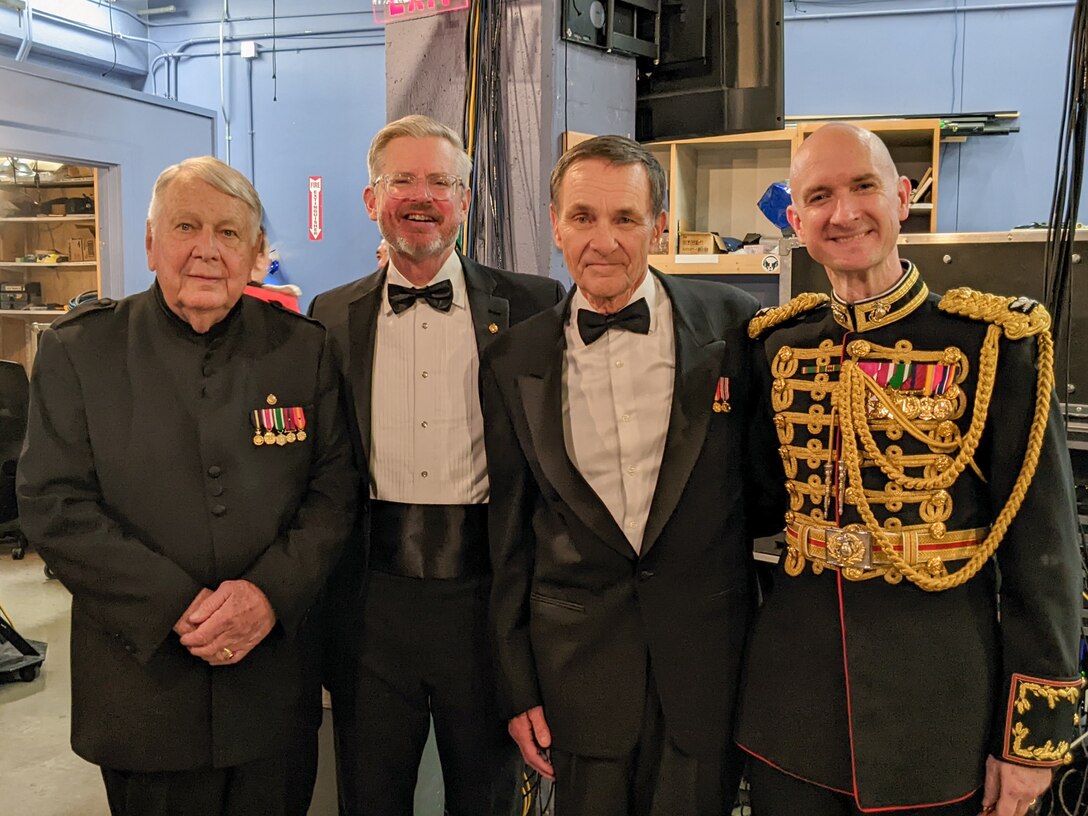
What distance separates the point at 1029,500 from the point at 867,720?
382mm

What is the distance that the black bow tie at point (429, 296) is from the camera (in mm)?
1863

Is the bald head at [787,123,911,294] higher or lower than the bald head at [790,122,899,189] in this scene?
lower

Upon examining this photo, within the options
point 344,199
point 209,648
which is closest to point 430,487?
point 209,648

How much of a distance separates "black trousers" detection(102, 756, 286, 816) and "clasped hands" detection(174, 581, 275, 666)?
211 millimetres

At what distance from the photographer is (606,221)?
1569 millimetres

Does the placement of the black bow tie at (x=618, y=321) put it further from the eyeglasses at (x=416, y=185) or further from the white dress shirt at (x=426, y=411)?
the eyeglasses at (x=416, y=185)

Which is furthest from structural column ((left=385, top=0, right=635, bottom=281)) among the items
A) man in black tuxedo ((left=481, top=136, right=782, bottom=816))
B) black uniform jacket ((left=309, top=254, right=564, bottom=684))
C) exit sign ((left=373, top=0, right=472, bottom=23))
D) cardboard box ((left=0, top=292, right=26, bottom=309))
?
cardboard box ((left=0, top=292, right=26, bottom=309))

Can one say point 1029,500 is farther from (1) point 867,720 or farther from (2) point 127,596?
(2) point 127,596

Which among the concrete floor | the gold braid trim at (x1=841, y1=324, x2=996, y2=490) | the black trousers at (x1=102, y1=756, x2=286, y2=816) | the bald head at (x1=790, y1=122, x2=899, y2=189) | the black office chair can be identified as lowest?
the concrete floor

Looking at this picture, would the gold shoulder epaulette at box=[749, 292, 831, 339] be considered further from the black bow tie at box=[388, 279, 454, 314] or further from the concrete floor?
the concrete floor

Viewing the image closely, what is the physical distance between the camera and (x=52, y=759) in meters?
3.31

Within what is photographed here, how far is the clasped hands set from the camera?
1.51 meters

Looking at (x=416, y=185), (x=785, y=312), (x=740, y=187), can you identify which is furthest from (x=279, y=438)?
(x=740, y=187)

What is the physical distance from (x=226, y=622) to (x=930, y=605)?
3.55ft
